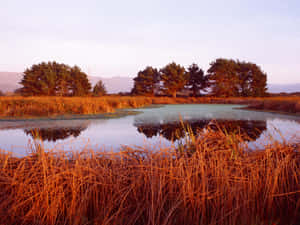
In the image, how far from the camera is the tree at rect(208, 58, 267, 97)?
4103 centimetres

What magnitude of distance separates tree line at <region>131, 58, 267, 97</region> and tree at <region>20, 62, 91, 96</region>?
35.2ft

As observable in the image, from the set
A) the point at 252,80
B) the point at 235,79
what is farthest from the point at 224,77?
the point at 252,80

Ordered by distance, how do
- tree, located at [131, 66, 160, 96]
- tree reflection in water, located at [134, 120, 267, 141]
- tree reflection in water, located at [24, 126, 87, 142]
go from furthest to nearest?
tree, located at [131, 66, 160, 96]
tree reflection in water, located at [134, 120, 267, 141]
tree reflection in water, located at [24, 126, 87, 142]

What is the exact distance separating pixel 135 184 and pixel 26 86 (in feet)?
145

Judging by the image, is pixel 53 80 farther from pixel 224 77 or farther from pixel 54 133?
pixel 54 133

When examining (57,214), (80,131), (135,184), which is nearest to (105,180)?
(135,184)

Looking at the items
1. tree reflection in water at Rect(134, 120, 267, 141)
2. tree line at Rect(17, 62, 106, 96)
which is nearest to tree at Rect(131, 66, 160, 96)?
tree line at Rect(17, 62, 106, 96)

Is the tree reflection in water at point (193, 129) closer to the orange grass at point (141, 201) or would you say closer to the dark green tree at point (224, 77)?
the orange grass at point (141, 201)

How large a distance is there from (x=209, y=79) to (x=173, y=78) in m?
6.82

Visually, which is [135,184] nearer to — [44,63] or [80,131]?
[80,131]

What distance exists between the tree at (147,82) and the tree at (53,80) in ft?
33.1

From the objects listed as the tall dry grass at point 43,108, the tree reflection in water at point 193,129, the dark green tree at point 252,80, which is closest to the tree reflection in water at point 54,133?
the tree reflection in water at point 193,129

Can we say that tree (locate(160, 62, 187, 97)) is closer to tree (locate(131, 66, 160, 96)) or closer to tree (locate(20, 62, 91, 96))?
tree (locate(131, 66, 160, 96))

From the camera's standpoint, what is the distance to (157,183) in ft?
8.87
